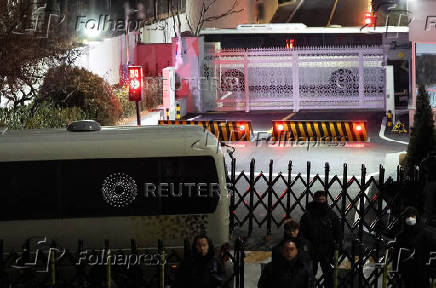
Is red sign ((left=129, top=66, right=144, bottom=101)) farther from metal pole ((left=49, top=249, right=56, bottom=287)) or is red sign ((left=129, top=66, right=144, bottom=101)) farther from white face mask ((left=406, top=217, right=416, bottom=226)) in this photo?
white face mask ((left=406, top=217, right=416, bottom=226))

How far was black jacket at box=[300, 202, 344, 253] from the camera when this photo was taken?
1047 cm

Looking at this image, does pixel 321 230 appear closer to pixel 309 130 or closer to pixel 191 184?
pixel 191 184

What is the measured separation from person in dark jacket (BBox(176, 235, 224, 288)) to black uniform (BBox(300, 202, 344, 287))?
2298 millimetres

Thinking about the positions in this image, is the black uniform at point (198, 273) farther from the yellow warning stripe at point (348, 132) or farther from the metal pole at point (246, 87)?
the metal pole at point (246, 87)

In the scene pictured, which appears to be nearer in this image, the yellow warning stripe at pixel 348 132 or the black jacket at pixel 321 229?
the black jacket at pixel 321 229

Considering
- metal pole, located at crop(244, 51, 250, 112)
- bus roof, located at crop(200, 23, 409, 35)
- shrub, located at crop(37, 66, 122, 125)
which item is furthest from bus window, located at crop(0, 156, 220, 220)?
bus roof, located at crop(200, 23, 409, 35)

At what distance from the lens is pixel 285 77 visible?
33406 millimetres

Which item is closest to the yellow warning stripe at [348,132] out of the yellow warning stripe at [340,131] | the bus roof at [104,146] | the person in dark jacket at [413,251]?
the yellow warning stripe at [340,131]

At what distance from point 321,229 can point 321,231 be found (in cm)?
3

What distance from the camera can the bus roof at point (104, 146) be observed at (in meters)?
10.8

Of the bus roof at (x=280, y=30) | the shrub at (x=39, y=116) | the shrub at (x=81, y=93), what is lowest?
the shrub at (x=39, y=116)

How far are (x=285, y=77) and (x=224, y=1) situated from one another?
650 inches

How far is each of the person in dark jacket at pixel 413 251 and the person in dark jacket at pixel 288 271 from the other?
1517mm

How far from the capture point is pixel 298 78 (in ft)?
109
